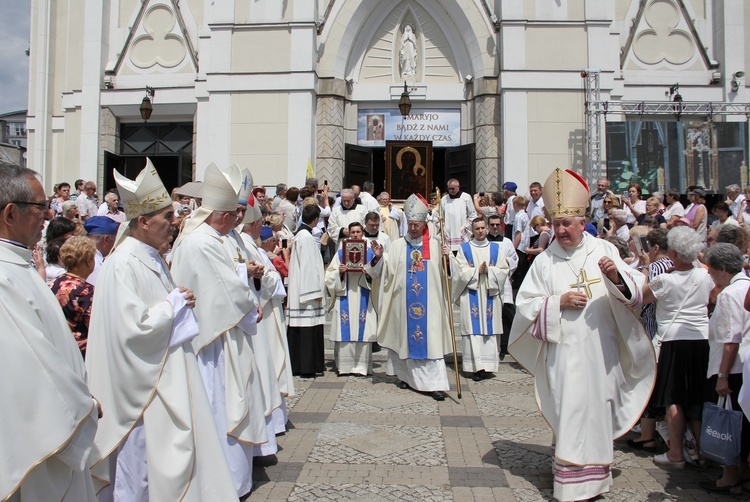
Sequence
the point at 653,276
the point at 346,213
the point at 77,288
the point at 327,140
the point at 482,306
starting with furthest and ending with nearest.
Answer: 1. the point at 327,140
2. the point at 346,213
3. the point at 482,306
4. the point at 653,276
5. the point at 77,288

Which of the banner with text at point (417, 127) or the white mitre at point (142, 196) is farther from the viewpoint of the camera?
the banner with text at point (417, 127)

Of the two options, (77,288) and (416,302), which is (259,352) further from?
(416,302)

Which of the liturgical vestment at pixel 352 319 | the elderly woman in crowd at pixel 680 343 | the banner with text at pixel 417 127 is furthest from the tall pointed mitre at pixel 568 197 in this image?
the banner with text at pixel 417 127

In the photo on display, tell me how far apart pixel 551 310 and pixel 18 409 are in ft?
11.1

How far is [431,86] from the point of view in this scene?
17.7 meters

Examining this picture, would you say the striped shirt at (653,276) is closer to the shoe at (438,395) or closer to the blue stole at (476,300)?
the shoe at (438,395)

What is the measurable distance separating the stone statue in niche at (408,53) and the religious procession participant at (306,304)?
10.6 m

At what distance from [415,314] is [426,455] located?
240 cm

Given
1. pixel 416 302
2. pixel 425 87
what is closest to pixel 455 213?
pixel 416 302

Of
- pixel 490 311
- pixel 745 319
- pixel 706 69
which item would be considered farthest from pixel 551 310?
pixel 706 69

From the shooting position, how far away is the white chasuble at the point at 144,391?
3225mm

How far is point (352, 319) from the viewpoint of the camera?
8414 millimetres

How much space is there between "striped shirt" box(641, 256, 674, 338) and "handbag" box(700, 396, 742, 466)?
1.17 meters

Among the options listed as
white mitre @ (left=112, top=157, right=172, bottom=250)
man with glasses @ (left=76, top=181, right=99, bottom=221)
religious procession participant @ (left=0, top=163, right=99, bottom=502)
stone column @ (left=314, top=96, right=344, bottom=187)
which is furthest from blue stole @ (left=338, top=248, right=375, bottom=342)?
stone column @ (left=314, top=96, right=344, bottom=187)
